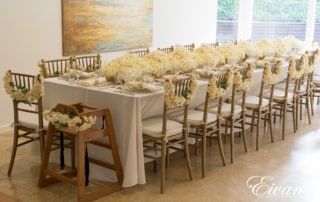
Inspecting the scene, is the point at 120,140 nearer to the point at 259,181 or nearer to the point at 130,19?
the point at 259,181

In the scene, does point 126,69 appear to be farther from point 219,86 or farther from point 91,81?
point 219,86

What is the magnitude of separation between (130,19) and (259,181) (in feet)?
12.3

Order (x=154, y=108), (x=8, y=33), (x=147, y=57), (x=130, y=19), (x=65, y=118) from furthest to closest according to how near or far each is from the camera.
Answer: (x=130, y=19) → (x=8, y=33) → (x=147, y=57) → (x=154, y=108) → (x=65, y=118)

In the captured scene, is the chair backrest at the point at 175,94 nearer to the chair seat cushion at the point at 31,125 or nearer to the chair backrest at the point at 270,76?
the chair seat cushion at the point at 31,125

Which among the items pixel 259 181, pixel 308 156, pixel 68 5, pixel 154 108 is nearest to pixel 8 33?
pixel 68 5

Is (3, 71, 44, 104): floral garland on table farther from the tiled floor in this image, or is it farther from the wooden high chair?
the tiled floor

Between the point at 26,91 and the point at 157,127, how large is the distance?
47.0 inches

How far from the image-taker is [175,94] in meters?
3.75

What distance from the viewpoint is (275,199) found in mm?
3730

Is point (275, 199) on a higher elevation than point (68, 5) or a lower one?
lower

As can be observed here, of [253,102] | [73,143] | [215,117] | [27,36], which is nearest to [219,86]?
[215,117]

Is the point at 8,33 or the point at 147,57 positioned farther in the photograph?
the point at 8,33

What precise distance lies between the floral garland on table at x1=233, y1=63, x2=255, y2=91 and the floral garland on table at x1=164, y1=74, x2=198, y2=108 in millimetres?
771

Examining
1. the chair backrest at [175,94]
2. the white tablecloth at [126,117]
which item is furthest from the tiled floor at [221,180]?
the chair backrest at [175,94]
